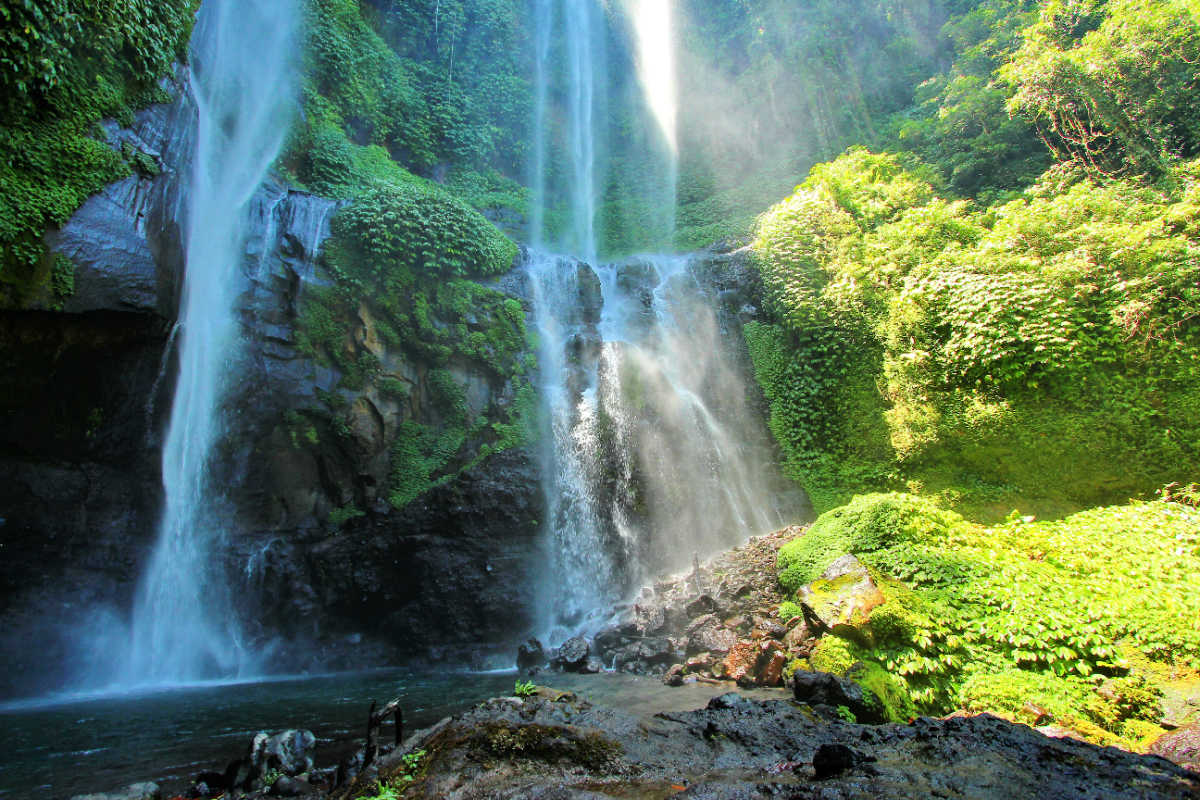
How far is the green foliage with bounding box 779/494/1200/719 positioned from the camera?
479 cm

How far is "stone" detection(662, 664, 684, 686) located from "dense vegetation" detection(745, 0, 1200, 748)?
1938mm

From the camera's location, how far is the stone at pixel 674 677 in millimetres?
7426

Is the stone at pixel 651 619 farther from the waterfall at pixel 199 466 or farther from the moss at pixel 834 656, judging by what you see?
the waterfall at pixel 199 466

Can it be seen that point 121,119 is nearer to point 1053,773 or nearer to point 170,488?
point 170,488

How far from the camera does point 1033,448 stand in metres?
9.23

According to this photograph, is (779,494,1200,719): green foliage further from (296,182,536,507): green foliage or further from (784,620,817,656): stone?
(296,182,536,507): green foliage

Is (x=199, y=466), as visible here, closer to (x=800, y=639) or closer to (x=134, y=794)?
(x=134, y=794)

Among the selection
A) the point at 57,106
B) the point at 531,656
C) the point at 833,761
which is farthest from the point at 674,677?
the point at 57,106

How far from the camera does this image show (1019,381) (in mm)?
9461

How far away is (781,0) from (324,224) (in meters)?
23.7

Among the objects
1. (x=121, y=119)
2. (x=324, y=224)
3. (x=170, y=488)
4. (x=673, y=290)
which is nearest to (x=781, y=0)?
(x=673, y=290)

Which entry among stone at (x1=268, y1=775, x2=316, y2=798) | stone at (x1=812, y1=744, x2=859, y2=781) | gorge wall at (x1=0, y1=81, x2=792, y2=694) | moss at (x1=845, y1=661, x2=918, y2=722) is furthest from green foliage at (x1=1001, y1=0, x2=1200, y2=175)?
stone at (x1=268, y1=775, x2=316, y2=798)

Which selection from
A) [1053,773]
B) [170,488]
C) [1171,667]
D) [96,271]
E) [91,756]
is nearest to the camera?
[1053,773]

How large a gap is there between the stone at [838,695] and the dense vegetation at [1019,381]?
0.29 m
